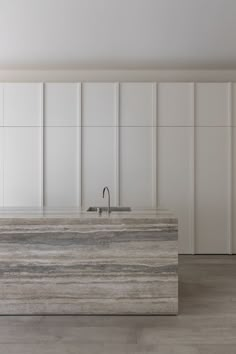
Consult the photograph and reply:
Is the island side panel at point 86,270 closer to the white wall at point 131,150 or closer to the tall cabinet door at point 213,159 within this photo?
the white wall at point 131,150

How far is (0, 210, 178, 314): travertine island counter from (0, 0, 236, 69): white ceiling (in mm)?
2727

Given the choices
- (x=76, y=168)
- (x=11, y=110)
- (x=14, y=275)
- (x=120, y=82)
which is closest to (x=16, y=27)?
(x=11, y=110)

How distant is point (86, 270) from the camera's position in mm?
3158

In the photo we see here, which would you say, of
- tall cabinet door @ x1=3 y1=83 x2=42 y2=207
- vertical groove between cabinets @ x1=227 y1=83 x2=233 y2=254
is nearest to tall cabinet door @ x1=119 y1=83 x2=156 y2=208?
vertical groove between cabinets @ x1=227 y1=83 x2=233 y2=254

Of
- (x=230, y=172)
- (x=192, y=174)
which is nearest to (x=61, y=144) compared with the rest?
(x=192, y=174)

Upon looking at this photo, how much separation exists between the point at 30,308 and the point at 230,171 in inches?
148

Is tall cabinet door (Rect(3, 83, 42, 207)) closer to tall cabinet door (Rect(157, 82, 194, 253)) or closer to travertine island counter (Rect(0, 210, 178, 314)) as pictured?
tall cabinet door (Rect(157, 82, 194, 253))

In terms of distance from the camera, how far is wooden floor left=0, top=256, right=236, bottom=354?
2.50 m

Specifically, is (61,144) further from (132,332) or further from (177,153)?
(132,332)

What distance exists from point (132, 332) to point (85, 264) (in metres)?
0.68

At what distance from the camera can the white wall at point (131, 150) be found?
18.8ft

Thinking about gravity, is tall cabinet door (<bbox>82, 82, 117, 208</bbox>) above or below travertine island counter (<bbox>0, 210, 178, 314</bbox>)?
above

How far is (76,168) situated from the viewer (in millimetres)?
5746

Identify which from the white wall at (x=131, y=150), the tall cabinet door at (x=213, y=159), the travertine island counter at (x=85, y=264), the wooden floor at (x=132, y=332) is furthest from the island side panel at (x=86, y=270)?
the tall cabinet door at (x=213, y=159)
